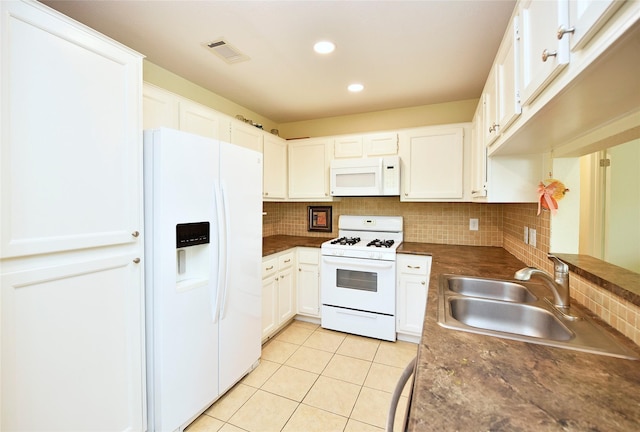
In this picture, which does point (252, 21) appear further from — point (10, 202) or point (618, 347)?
point (618, 347)

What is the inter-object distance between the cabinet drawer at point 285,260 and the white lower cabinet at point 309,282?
5.3 inches

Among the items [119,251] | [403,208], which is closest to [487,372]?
[119,251]

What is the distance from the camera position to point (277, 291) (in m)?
2.77

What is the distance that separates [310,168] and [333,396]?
2302mm

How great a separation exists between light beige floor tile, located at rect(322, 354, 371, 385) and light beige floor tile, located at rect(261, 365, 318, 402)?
0.50 feet

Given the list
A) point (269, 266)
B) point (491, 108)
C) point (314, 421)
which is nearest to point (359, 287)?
point (269, 266)

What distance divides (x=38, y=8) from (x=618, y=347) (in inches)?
95.7

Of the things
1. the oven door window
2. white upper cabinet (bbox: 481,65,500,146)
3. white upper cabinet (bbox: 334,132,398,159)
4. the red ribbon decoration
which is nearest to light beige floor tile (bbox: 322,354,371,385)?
the oven door window

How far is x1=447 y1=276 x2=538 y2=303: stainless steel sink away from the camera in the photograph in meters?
1.57

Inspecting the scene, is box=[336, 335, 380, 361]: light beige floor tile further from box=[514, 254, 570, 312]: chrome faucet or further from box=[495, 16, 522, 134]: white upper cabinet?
box=[495, 16, 522, 134]: white upper cabinet

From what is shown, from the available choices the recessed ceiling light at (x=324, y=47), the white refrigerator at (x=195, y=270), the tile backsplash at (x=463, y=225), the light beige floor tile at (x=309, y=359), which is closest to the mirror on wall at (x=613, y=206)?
the tile backsplash at (x=463, y=225)

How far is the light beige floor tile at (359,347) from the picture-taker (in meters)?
2.48

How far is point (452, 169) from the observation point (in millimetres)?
2777

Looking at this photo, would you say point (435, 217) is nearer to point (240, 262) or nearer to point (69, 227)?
point (240, 262)
